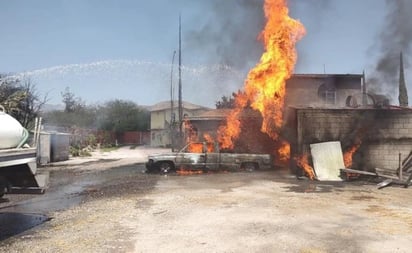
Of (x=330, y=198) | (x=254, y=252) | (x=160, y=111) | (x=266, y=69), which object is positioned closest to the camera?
(x=254, y=252)

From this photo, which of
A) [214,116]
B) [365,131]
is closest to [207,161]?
[365,131]

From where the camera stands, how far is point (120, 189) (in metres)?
13.7

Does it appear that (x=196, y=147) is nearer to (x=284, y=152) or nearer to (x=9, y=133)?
(x=284, y=152)

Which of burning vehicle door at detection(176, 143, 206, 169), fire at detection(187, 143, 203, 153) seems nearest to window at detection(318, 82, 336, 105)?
fire at detection(187, 143, 203, 153)

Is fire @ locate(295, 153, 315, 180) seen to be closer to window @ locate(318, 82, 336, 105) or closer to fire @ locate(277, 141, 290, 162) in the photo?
fire @ locate(277, 141, 290, 162)

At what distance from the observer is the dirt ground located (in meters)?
6.80

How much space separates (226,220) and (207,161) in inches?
407

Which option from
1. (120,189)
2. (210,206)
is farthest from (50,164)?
(210,206)

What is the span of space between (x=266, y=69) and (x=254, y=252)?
1547 centimetres

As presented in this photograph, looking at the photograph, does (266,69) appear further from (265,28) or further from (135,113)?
(135,113)

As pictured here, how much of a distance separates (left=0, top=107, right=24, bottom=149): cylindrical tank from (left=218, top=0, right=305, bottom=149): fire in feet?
45.6

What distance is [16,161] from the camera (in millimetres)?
7332

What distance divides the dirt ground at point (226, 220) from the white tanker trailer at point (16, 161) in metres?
0.91

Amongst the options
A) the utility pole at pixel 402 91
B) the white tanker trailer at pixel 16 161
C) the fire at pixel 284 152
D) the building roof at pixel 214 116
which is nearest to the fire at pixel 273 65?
the fire at pixel 284 152
